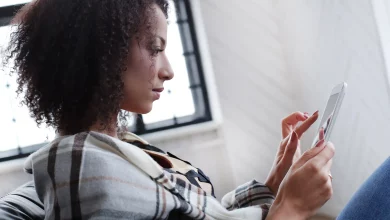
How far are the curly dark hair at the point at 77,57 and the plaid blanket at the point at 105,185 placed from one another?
2.7 inches

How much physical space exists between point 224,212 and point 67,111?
0.87ft

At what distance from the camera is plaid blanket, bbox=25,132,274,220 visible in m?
0.57

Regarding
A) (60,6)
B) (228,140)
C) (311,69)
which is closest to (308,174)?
(60,6)

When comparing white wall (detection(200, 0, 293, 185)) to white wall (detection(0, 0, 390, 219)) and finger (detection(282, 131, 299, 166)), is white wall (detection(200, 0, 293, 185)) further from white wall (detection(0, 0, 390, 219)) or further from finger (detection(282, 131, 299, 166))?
finger (detection(282, 131, 299, 166))

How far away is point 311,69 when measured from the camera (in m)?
2.49

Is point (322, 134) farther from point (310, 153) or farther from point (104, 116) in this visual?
point (104, 116)

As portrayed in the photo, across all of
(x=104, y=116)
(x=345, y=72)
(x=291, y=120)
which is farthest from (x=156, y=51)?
(x=345, y=72)

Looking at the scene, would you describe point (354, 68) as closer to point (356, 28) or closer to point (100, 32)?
point (356, 28)

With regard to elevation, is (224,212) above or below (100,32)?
below

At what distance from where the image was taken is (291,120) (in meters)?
0.97

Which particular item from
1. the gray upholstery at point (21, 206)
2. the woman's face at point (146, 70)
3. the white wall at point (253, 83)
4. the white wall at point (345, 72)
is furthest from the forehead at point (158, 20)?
the white wall at point (253, 83)

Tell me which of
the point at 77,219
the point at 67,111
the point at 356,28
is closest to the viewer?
the point at 77,219

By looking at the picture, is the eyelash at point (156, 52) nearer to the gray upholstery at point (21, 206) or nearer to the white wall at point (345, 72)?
the gray upholstery at point (21, 206)

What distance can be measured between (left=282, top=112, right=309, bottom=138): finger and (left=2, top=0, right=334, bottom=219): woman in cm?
27
